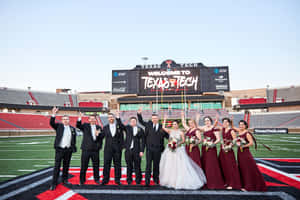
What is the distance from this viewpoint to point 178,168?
4.82 metres

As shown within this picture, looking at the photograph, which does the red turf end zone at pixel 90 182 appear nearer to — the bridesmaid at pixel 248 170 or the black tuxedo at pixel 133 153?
the black tuxedo at pixel 133 153

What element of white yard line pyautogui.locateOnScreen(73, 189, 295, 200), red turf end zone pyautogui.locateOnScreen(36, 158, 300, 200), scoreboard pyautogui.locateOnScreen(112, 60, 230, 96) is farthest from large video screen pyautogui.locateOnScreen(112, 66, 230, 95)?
white yard line pyautogui.locateOnScreen(73, 189, 295, 200)

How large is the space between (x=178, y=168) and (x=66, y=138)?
11.0 ft

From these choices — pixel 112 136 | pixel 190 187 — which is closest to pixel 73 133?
pixel 112 136

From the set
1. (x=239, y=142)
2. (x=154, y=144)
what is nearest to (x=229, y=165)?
(x=239, y=142)

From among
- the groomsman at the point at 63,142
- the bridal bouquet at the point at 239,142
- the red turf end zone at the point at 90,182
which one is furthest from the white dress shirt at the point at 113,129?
the bridal bouquet at the point at 239,142

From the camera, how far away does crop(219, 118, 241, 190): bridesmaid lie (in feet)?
15.4

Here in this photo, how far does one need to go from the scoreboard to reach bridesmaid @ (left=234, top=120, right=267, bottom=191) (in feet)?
113

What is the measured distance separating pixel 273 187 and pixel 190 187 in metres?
2.28

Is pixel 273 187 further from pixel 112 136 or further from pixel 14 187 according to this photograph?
pixel 14 187

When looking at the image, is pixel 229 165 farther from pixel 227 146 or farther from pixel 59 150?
pixel 59 150

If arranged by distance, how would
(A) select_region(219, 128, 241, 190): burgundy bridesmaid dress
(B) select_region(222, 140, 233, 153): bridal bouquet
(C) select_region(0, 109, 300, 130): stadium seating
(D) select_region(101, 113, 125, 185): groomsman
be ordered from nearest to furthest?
1. (A) select_region(219, 128, 241, 190): burgundy bridesmaid dress
2. (B) select_region(222, 140, 233, 153): bridal bouquet
3. (D) select_region(101, 113, 125, 185): groomsman
4. (C) select_region(0, 109, 300, 130): stadium seating

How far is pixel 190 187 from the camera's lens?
466 cm

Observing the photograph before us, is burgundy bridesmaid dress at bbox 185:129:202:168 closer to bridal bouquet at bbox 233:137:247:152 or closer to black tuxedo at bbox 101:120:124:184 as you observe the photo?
bridal bouquet at bbox 233:137:247:152
